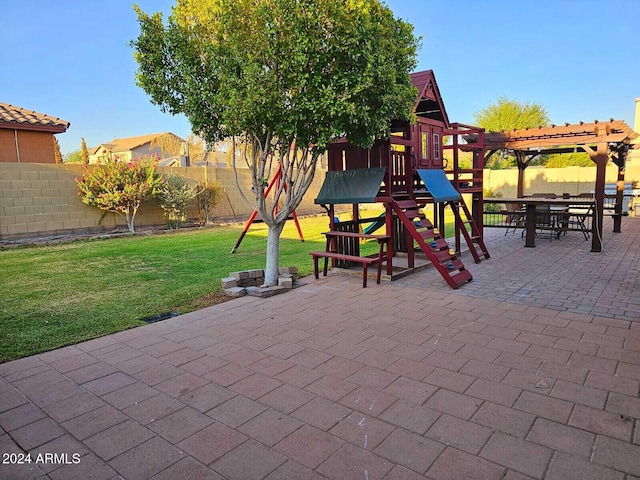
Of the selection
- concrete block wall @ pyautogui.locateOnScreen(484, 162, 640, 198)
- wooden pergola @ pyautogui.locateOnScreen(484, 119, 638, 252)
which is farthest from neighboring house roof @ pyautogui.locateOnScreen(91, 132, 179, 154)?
wooden pergola @ pyautogui.locateOnScreen(484, 119, 638, 252)

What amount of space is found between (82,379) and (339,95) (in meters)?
3.82

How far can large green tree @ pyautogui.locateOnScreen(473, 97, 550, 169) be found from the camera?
28469 mm

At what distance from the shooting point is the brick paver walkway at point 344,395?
2.22 metres

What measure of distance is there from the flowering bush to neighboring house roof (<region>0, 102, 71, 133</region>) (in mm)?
2794

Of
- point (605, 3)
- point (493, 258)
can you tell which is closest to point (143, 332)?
point (493, 258)

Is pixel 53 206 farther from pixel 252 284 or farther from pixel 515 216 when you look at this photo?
pixel 515 216

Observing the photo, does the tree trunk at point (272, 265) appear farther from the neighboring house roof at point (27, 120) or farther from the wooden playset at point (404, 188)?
the neighboring house roof at point (27, 120)

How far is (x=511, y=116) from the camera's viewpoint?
28.5m

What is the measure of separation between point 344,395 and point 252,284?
→ 349 centimetres

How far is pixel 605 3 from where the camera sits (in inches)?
416

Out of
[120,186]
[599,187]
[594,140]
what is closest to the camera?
[599,187]

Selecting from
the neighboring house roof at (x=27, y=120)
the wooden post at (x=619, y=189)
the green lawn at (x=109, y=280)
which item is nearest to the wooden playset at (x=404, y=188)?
the green lawn at (x=109, y=280)

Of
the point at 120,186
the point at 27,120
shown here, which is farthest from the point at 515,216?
the point at 27,120

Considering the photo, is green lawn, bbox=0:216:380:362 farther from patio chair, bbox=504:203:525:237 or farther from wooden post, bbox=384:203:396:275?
patio chair, bbox=504:203:525:237
